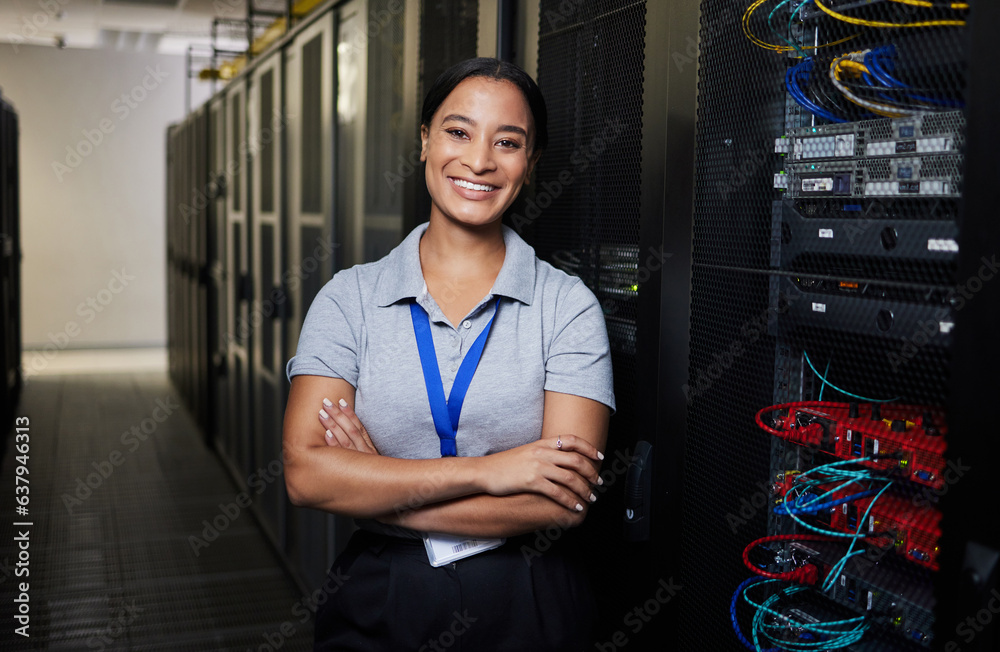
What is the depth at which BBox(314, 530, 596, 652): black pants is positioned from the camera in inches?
52.1

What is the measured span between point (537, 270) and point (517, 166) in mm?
179

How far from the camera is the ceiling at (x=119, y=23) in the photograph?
24.5 feet

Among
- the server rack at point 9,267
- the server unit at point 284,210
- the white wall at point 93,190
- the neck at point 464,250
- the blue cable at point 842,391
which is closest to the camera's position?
the blue cable at point 842,391

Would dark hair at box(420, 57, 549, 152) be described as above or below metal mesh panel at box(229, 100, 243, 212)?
below

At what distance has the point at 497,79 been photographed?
1435 mm

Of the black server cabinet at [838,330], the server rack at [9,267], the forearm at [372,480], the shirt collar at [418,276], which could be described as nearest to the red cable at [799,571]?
the black server cabinet at [838,330]

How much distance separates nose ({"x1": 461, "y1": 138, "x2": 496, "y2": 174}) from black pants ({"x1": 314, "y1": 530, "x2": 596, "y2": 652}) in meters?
0.61

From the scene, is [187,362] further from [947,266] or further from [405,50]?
[947,266]

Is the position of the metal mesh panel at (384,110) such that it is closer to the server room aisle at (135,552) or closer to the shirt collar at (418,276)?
the shirt collar at (418,276)

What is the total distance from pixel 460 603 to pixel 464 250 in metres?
0.59

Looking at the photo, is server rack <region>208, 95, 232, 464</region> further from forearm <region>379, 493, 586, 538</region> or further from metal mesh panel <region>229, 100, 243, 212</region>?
forearm <region>379, 493, 586, 538</region>

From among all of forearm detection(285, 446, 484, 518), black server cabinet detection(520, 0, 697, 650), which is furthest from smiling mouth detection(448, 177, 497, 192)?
forearm detection(285, 446, 484, 518)

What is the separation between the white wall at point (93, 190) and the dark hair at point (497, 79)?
31.3 feet

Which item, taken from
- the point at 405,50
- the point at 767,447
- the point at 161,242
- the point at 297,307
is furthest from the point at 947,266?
the point at 161,242
